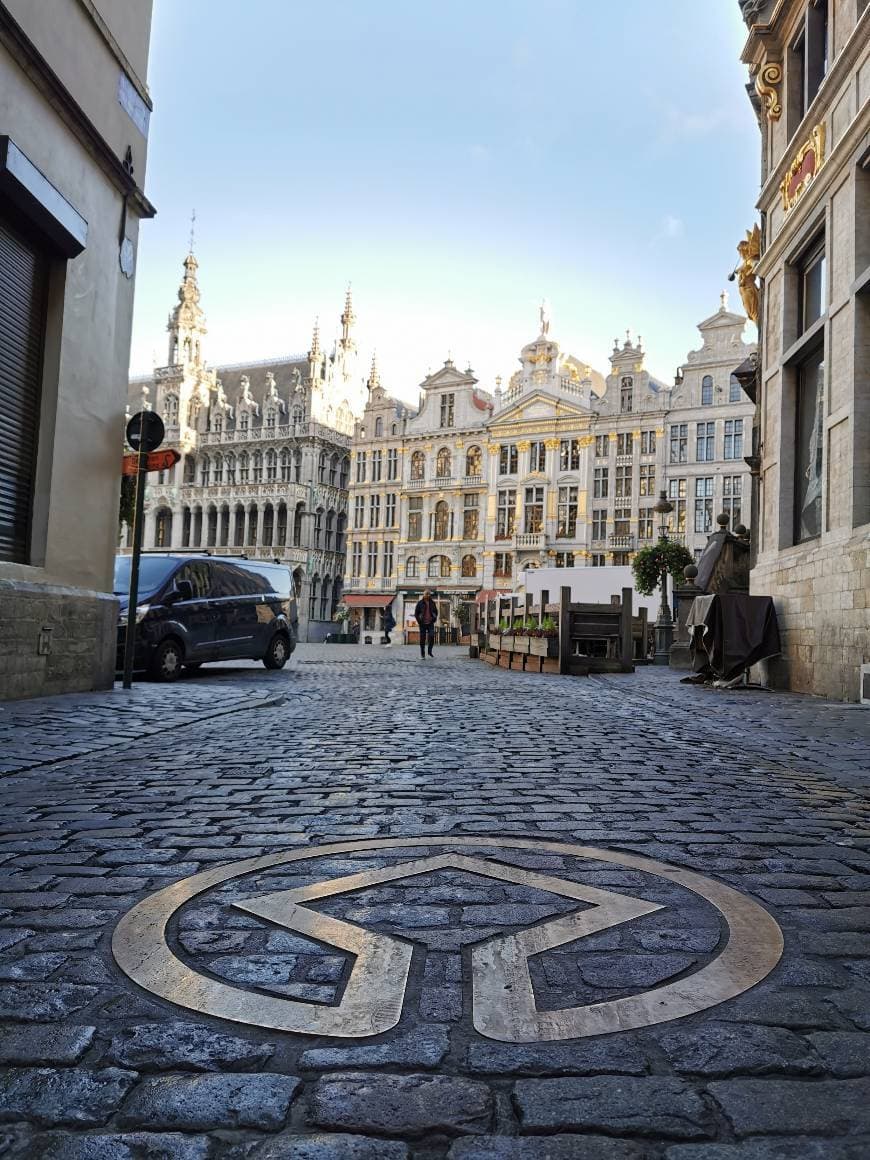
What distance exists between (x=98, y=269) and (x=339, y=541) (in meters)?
63.7

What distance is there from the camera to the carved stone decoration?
14727 millimetres

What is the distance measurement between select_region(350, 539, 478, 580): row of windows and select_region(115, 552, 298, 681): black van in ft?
134

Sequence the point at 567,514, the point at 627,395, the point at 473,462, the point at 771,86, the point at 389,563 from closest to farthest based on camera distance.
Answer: the point at 771,86, the point at 627,395, the point at 567,514, the point at 473,462, the point at 389,563

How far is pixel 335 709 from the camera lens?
9375 mm

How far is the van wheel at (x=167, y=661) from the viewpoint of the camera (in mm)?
12547

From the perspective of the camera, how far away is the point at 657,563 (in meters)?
28.4

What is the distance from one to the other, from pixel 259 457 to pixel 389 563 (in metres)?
16.6

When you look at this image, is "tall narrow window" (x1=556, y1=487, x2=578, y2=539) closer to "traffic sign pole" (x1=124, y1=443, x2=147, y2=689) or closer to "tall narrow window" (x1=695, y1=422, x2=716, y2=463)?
"tall narrow window" (x1=695, y1=422, x2=716, y2=463)

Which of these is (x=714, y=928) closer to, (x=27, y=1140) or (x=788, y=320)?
(x=27, y=1140)

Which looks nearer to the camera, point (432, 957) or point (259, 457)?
point (432, 957)

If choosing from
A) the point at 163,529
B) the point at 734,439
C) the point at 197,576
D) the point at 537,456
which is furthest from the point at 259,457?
the point at 197,576

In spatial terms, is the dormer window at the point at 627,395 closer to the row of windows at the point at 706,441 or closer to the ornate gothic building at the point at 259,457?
the row of windows at the point at 706,441

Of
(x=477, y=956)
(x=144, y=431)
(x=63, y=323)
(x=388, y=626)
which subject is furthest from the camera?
(x=388, y=626)

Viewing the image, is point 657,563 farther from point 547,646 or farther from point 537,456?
point 537,456
